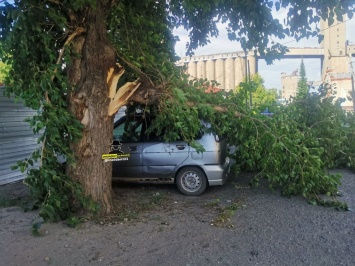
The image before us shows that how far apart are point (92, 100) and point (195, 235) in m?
2.44

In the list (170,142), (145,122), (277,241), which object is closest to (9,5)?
(145,122)

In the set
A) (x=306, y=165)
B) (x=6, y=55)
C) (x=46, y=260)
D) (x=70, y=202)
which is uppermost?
(x=6, y=55)

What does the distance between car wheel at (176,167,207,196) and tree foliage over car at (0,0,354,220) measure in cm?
85

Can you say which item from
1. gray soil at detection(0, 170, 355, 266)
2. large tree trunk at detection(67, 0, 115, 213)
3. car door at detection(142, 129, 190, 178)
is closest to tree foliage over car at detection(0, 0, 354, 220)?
large tree trunk at detection(67, 0, 115, 213)

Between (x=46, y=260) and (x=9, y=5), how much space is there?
343 centimetres

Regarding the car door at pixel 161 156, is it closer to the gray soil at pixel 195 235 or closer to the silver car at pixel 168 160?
the silver car at pixel 168 160

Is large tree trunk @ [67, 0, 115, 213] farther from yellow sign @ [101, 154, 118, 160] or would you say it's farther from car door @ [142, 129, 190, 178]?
car door @ [142, 129, 190, 178]

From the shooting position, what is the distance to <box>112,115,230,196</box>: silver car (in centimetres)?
651

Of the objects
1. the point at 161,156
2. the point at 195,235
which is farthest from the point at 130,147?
the point at 195,235

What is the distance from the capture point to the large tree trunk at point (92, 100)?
5.02 metres

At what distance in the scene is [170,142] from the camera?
6.66 metres

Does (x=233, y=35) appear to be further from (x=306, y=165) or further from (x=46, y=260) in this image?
(x=46, y=260)

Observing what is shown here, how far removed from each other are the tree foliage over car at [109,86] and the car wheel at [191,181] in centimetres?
85

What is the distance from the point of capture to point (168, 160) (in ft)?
22.0
